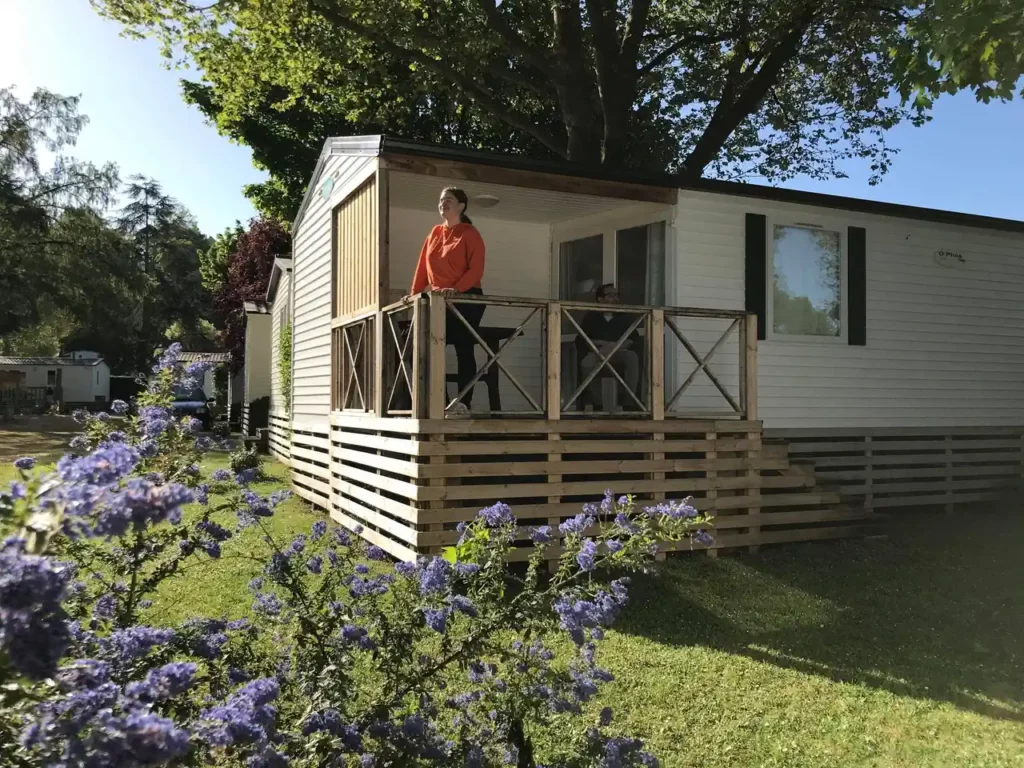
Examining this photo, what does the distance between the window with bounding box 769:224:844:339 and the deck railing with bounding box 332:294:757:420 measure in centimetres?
80

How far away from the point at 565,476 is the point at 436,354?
1.82 meters

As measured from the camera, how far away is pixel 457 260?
6.66 meters

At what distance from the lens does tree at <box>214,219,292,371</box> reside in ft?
83.1

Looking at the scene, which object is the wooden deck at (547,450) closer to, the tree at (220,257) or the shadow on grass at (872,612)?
the shadow on grass at (872,612)

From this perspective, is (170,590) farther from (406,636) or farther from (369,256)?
(406,636)

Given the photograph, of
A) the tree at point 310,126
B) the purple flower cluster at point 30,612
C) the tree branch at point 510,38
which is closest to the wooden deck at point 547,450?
the purple flower cluster at point 30,612

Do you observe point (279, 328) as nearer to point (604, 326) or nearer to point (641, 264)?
point (641, 264)

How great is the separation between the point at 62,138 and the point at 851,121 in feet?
90.6

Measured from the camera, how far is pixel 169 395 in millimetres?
3275

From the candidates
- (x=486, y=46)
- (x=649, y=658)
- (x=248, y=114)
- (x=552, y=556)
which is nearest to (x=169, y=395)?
(x=649, y=658)

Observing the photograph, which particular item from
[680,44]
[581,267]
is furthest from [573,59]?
[581,267]

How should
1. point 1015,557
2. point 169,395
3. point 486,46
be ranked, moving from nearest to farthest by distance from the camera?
point 169,395
point 1015,557
point 486,46

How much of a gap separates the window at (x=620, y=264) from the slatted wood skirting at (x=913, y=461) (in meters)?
2.16

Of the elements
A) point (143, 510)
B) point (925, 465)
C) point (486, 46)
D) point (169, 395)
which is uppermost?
point (486, 46)
